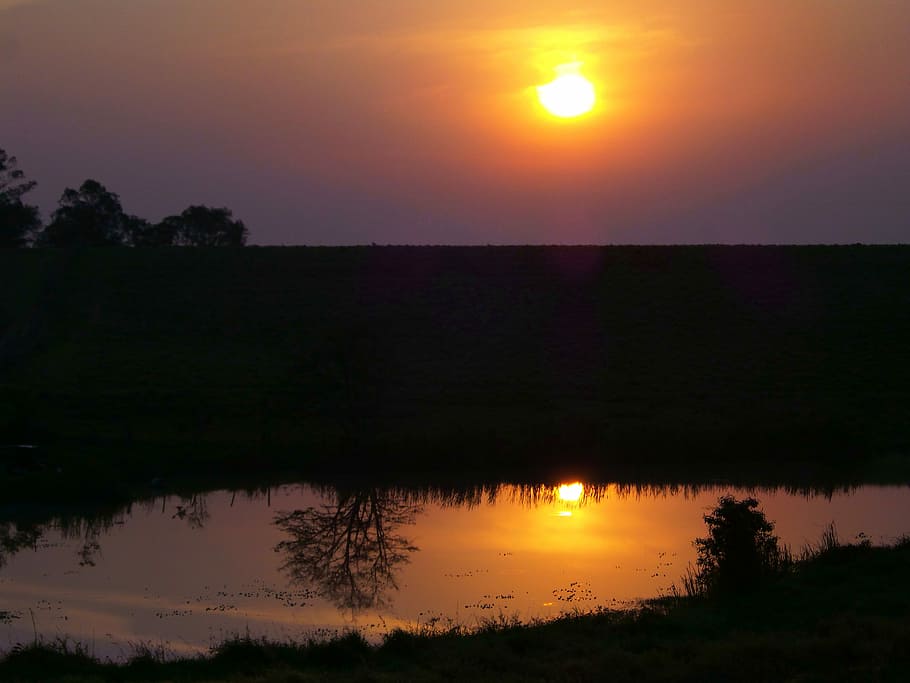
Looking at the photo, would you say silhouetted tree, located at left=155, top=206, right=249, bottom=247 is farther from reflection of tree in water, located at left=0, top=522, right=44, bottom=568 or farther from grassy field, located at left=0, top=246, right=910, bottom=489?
reflection of tree in water, located at left=0, top=522, right=44, bottom=568

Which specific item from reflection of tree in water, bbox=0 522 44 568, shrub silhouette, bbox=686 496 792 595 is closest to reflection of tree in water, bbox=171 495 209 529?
reflection of tree in water, bbox=0 522 44 568

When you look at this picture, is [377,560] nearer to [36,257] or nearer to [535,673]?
[535,673]

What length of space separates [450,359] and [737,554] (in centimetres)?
3146

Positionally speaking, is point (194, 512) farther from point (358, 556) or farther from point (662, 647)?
point (662, 647)

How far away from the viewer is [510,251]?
2506 inches

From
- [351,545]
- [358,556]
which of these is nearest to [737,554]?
[358,556]

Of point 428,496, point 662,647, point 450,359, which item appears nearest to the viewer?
point 662,647

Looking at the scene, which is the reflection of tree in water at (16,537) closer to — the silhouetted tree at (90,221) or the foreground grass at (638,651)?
the foreground grass at (638,651)

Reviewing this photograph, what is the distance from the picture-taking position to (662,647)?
36.3 feet

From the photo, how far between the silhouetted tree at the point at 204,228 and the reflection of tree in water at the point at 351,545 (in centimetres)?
7072

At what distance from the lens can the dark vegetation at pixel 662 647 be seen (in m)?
10.2

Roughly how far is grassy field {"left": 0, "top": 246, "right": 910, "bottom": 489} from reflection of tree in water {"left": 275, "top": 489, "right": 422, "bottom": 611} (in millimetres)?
4694

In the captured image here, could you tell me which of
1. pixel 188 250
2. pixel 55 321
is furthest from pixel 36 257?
pixel 55 321

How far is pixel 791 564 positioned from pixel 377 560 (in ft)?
24.6
